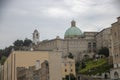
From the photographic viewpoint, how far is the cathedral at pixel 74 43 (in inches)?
4557

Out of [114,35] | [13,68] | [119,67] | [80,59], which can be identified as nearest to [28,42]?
[80,59]

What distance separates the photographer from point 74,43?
11912 cm

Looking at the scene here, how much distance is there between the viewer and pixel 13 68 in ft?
119

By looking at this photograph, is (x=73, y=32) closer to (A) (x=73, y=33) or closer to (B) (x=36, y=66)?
(A) (x=73, y=33)

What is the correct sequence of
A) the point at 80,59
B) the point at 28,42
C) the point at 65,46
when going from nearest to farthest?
the point at 80,59
the point at 65,46
the point at 28,42

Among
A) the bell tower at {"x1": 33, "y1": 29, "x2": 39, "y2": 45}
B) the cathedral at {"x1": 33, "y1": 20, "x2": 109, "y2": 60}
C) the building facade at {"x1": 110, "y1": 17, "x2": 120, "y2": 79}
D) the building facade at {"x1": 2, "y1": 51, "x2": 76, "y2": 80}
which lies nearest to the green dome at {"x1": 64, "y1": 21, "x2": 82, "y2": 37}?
the cathedral at {"x1": 33, "y1": 20, "x2": 109, "y2": 60}

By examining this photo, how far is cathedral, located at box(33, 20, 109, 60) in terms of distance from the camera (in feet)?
380

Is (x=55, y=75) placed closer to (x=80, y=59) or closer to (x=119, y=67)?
(x=119, y=67)

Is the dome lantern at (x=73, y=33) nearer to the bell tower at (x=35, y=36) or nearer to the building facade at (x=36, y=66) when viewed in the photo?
the bell tower at (x=35, y=36)

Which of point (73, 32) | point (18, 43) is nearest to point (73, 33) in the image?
point (73, 32)

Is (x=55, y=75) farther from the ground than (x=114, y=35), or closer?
closer

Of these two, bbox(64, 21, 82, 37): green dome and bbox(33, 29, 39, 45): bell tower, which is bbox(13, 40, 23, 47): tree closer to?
bbox(33, 29, 39, 45): bell tower

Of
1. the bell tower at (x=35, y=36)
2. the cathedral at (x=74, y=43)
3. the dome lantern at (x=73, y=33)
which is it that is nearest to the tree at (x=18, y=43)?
the bell tower at (x=35, y=36)

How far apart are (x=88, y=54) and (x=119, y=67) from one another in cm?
4870
